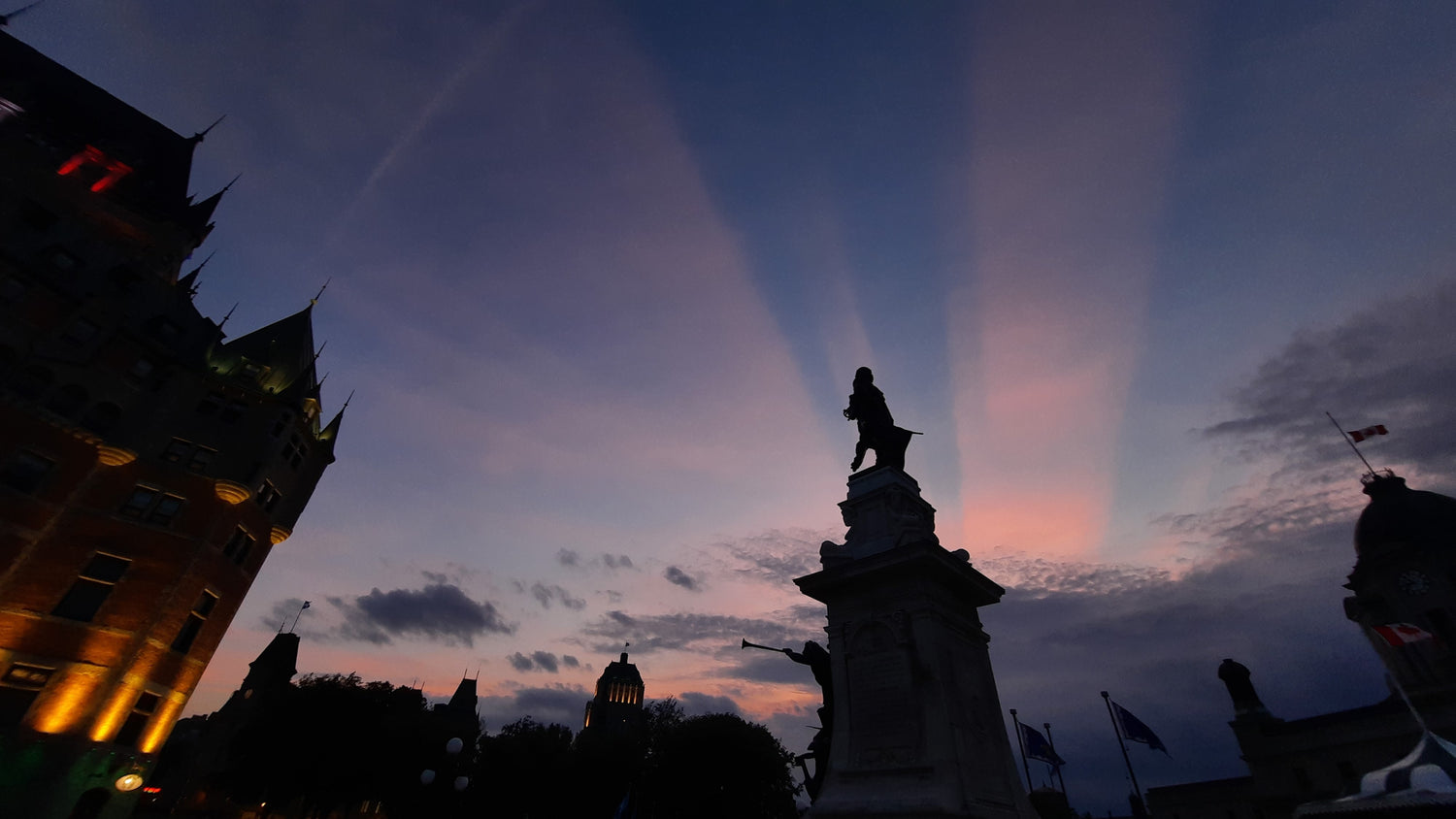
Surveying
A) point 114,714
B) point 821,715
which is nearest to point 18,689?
point 114,714

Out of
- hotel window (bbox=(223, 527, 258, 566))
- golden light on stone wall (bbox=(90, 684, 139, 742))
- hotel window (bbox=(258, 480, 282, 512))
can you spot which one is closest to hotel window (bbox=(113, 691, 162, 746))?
golden light on stone wall (bbox=(90, 684, 139, 742))

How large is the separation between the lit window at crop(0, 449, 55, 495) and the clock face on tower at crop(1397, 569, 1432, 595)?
270ft

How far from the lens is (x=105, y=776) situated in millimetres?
27688

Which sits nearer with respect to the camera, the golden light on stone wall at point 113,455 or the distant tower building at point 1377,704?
the golden light on stone wall at point 113,455

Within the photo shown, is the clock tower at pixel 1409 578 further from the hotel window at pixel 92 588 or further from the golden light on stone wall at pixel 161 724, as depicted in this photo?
the hotel window at pixel 92 588

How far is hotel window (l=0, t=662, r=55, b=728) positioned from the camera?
2538cm

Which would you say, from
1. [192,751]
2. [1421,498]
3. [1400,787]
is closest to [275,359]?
[1400,787]

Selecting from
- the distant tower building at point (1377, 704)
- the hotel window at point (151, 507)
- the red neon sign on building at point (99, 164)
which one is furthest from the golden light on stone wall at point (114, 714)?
the distant tower building at point (1377, 704)

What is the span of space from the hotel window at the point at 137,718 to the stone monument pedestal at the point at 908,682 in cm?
3654

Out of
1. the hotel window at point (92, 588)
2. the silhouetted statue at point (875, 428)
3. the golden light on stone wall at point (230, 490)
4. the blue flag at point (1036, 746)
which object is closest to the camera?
the silhouetted statue at point (875, 428)

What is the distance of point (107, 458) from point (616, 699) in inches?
5620

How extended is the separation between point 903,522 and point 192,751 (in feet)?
355

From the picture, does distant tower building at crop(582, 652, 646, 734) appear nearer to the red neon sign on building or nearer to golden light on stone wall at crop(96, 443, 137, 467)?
golden light on stone wall at crop(96, 443, 137, 467)

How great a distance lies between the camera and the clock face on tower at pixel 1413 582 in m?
41.6
